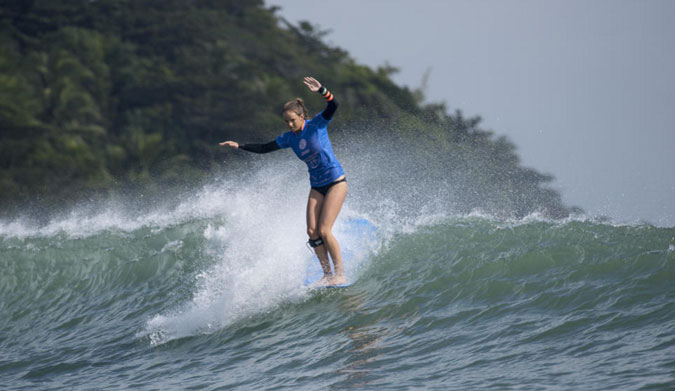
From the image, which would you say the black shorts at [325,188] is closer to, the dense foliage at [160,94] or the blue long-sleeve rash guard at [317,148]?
the blue long-sleeve rash guard at [317,148]

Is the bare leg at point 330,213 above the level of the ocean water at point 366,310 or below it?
above

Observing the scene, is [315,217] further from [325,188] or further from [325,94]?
[325,94]

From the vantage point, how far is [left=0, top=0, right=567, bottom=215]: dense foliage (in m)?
25.9

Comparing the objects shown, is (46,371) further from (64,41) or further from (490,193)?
(64,41)

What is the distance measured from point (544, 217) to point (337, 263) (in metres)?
2.78

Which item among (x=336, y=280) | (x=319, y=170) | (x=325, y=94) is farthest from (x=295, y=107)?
(x=336, y=280)

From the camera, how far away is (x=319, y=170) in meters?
7.00

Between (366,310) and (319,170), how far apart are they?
141 cm

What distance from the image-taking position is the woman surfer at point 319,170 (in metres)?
6.84

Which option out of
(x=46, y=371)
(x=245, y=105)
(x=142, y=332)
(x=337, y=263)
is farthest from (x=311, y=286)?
(x=245, y=105)

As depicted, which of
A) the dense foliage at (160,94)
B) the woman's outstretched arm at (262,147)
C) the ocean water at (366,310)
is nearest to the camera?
the ocean water at (366,310)

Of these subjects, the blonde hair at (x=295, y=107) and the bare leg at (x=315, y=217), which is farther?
the bare leg at (x=315, y=217)

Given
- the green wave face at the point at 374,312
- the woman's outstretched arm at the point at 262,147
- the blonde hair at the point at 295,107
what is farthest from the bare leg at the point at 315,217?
the blonde hair at the point at 295,107

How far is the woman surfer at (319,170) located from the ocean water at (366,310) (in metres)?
0.65
